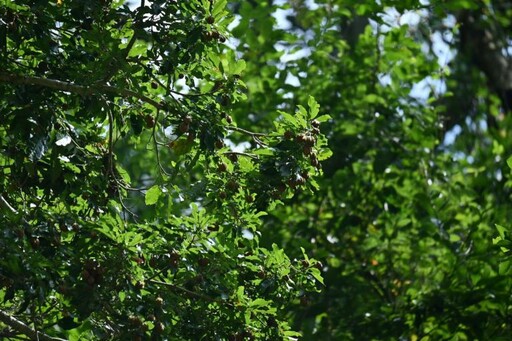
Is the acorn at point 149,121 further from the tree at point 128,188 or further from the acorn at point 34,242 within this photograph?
the acorn at point 34,242

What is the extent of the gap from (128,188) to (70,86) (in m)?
0.58

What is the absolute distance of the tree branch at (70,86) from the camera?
4.25m

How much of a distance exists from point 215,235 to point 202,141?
38 cm

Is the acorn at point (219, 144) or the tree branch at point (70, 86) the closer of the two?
the tree branch at point (70, 86)

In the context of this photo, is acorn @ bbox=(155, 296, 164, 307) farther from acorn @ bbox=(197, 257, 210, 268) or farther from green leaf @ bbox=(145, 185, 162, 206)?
green leaf @ bbox=(145, 185, 162, 206)

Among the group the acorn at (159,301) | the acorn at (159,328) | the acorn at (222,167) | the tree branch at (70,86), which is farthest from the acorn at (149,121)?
the acorn at (159,328)

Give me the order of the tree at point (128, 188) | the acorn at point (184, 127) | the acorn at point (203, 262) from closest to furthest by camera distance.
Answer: the tree at point (128, 188) → the acorn at point (184, 127) → the acorn at point (203, 262)

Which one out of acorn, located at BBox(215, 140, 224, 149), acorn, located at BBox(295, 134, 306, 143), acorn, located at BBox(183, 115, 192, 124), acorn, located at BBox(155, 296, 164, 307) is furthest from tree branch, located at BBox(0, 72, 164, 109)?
acorn, located at BBox(155, 296, 164, 307)

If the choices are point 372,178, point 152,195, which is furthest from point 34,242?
point 372,178

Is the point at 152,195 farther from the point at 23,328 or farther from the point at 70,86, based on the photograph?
the point at 23,328

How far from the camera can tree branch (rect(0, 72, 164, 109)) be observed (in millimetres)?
4250

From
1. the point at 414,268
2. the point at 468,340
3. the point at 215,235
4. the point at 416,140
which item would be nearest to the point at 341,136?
the point at 416,140

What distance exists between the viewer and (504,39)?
36.1 feet

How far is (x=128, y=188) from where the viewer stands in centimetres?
464
